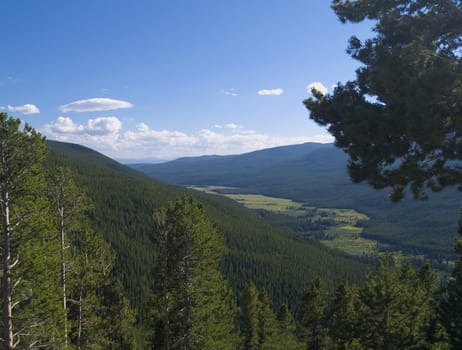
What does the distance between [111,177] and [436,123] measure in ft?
582

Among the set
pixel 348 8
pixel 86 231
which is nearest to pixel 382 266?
pixel 348 8

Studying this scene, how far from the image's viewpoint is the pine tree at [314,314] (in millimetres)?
35812

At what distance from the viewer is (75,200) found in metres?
18.9

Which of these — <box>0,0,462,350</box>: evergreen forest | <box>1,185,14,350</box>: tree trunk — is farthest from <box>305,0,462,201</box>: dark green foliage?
<box>1,185,14,350</box>: tree trunk

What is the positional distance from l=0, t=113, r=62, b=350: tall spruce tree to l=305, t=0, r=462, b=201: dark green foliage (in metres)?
11.1

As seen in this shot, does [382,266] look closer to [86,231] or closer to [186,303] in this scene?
[186,303]

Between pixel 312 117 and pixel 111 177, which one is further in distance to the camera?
pixel 111 177

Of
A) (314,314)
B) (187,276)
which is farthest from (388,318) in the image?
(314,314)

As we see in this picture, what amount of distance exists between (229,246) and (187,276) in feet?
375

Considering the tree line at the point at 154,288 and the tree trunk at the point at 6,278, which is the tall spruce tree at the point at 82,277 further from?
the tree trunk at the point at 6,278

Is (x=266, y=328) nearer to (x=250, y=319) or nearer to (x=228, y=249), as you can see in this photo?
(x=250, y=319)

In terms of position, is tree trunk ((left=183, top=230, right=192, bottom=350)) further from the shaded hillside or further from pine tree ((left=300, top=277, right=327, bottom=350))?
the shaded hillside

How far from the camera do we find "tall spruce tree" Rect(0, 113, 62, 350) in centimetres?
1267

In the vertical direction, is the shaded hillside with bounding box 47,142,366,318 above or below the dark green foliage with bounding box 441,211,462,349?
below
